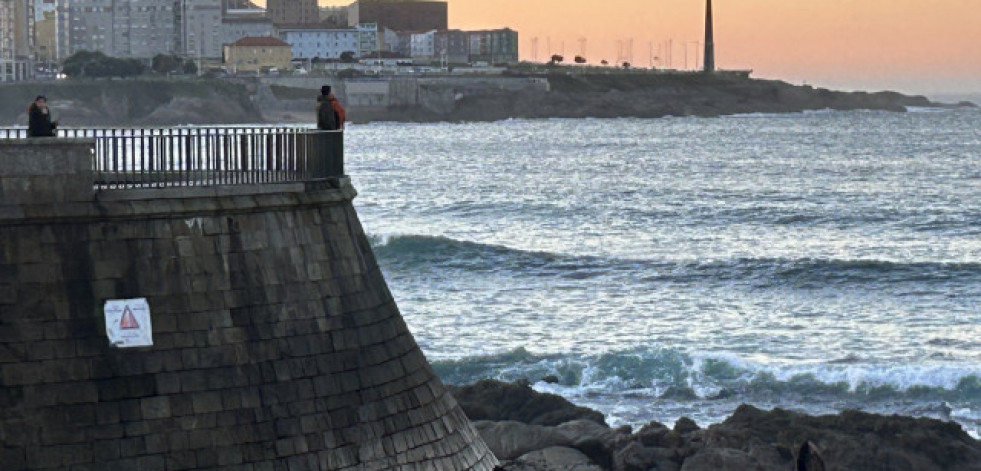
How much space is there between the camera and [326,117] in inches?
669

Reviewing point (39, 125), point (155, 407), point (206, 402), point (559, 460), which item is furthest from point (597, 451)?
point (155, 407)

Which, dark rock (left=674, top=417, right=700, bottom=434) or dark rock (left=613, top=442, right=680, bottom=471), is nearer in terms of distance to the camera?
dark rock (left=613, top=442, right=680, bottom=471)

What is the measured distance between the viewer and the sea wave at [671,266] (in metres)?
51.5

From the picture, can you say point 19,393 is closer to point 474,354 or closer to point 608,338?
point 474,354

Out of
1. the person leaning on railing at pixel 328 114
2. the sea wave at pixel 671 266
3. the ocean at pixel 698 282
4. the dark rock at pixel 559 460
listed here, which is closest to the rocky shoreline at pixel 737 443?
the dark rock at pixel 559 460

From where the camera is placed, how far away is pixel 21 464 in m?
13.2

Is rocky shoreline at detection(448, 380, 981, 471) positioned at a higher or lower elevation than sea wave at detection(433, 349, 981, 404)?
higher

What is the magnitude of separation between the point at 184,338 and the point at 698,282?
38.7m

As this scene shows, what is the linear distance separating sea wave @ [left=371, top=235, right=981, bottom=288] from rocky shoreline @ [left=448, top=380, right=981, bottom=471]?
24.7m

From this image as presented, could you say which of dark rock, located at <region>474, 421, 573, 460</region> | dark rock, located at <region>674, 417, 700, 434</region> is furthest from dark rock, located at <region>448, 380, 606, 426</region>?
dark rock, located at <region>474, 421, 573, 460</region>

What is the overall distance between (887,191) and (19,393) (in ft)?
258

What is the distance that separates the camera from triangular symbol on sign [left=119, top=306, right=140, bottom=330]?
13.5m

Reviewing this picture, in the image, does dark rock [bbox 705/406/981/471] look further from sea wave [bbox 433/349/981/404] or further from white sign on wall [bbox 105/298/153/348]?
white sign on wall [bbox 105/298/153/348]

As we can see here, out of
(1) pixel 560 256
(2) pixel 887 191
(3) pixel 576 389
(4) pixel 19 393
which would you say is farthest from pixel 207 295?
(2) pixel 887 191
